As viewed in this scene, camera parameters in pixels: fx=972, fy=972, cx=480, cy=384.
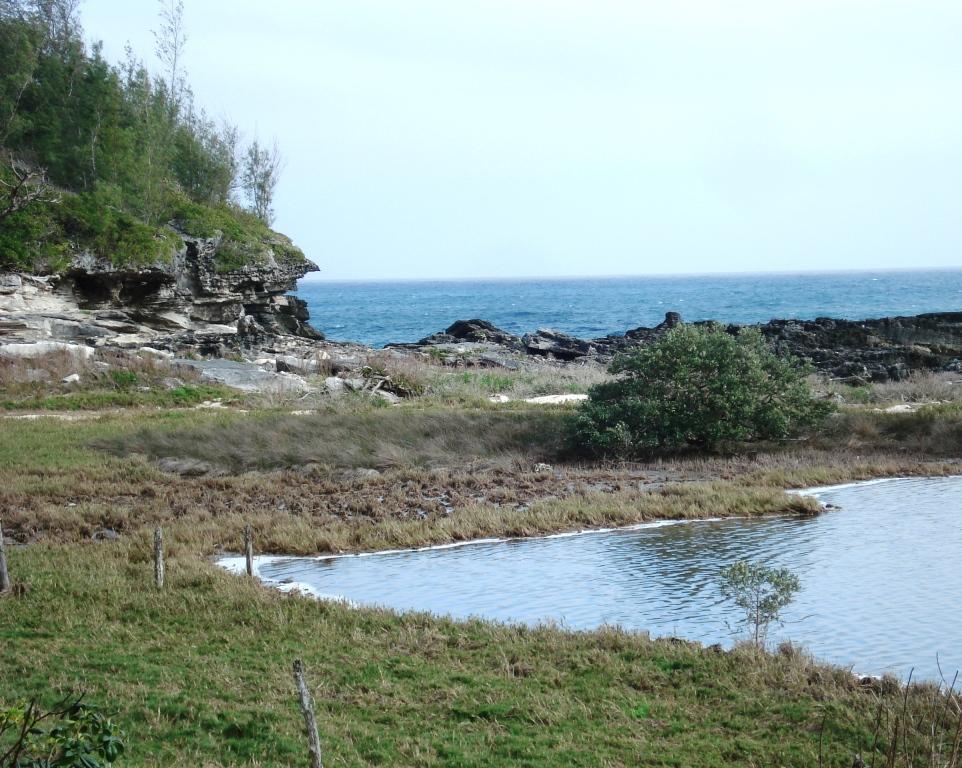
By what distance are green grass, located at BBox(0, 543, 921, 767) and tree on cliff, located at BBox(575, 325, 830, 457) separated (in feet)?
39.3

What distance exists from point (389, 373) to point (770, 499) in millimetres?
18948

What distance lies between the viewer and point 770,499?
1667 centimetres

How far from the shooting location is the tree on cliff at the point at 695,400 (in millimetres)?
21656

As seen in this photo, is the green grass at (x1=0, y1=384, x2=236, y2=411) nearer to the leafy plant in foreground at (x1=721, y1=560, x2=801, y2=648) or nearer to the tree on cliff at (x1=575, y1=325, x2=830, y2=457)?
the tree on cliff at (x1=575, y1=325, x2=830, y2=457)

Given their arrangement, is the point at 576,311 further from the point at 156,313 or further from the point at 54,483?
the point at 54,483

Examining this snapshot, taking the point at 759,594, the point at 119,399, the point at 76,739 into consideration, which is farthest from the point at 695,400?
the point at 76,739

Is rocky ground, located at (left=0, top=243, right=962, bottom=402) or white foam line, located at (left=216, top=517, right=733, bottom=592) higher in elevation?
rocky ground, located at (left=0, top=243, right=962, bottom=402)

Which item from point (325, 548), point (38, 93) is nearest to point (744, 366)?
point (325, 548)

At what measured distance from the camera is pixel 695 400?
869 inches

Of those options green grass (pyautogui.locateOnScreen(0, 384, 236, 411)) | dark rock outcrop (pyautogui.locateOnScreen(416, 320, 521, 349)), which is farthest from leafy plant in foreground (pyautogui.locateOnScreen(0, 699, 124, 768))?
dark rock outcrop (pyautogui.locateOnScreen(416, 320, 521, 349))

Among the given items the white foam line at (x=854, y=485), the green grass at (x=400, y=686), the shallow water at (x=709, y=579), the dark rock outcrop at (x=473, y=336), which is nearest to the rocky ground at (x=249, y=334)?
the dark rock outcrop at (x=473, y=336)

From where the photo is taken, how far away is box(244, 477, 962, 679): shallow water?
33.8ft

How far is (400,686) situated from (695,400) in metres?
15.1

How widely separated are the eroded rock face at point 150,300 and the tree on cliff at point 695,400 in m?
21.3
